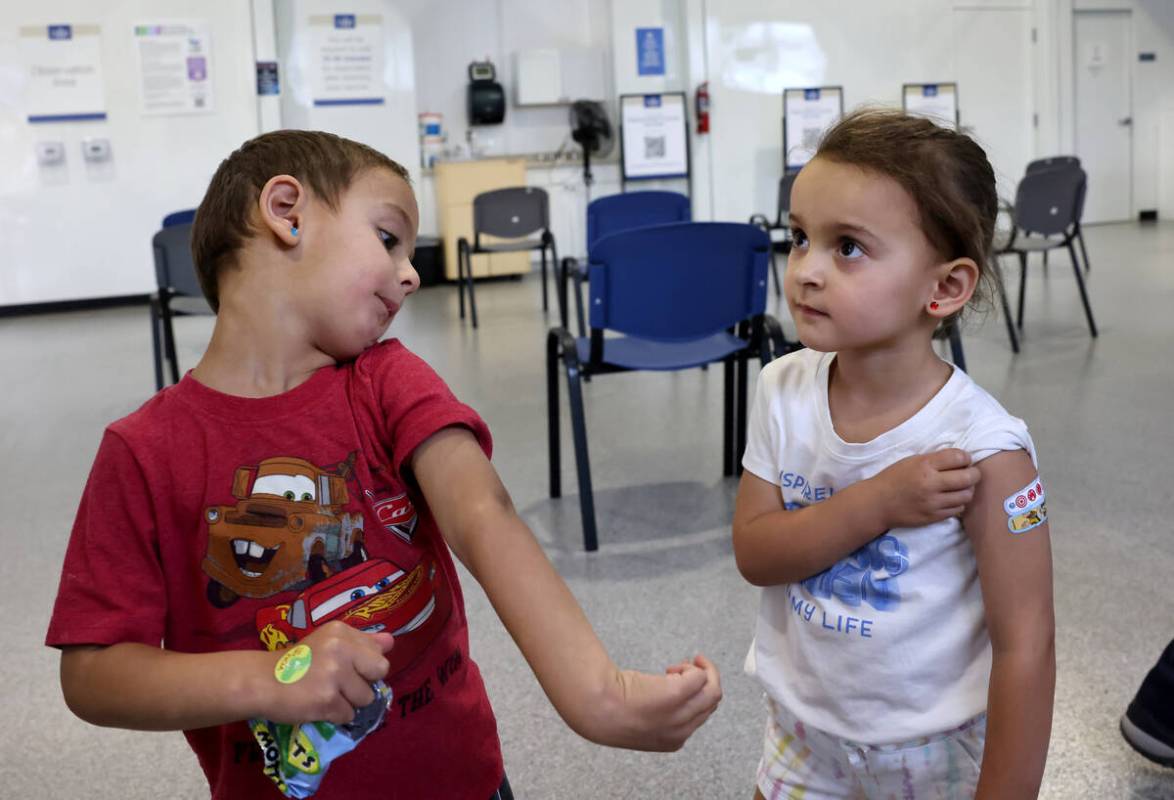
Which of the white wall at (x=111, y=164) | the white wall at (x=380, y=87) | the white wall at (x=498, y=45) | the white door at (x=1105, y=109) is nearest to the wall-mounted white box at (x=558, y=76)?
the white wall at (x=498, y=45)

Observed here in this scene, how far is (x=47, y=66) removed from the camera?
25.1 ft

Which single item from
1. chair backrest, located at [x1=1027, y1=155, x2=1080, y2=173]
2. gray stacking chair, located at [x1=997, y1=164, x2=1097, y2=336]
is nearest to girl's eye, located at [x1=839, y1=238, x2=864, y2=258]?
gray stacking chair, located at [x1=997, y1=164, x2=1097, y2=336]

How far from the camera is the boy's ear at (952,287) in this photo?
34.1 inches

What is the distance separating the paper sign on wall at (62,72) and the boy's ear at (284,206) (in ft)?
26.6

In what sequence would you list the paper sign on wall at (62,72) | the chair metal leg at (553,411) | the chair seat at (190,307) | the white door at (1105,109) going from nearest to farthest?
the chair metal leg at (553,411) < the chair seat at (190,307) < the paper sign on wall at (62,72) < the white door at (1105,109)

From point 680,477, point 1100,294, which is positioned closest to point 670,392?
point 680,477

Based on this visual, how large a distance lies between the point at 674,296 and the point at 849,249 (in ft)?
6.10

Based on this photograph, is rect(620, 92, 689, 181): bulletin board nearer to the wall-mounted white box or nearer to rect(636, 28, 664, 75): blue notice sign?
rect(636, 28, 664, 75): blue notice sign

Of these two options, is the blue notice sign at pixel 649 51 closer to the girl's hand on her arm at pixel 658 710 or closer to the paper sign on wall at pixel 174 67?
the paper sign on wall at pixel 174 67

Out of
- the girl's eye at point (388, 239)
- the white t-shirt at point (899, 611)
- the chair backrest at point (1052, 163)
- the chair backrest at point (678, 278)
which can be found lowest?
the white t-shirt at point (899, 611)

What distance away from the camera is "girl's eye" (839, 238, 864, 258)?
853 mm

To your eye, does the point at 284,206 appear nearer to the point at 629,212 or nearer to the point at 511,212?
the point at 629,212

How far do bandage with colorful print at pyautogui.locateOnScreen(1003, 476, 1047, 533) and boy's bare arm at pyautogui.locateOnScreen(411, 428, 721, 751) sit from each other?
1.29ft

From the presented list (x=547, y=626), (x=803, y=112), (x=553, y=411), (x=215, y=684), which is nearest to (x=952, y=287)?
(x=547, y=626)
